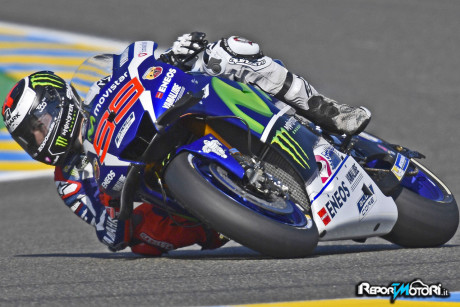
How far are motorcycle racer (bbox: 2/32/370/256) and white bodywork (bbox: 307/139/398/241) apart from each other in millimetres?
314

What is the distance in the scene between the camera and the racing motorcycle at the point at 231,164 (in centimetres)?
474

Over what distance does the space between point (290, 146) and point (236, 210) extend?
72cm

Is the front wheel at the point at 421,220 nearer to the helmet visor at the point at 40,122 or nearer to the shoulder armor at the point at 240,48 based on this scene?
the shoulder armor at the point at 240,48

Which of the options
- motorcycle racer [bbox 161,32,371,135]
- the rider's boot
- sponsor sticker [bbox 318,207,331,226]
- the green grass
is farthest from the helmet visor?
the green grass

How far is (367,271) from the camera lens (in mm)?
4492

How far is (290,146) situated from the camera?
204 inches

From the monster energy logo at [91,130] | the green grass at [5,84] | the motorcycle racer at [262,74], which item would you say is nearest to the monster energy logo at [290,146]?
the motorcycle racer at [262,74]

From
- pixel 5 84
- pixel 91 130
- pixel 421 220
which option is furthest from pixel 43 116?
pixel 5 84

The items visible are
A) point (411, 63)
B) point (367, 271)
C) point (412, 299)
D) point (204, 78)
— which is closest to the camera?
point (412, 299)

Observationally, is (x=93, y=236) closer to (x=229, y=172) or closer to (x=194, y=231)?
(x=194, y=231)

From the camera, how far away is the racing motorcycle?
4.74m

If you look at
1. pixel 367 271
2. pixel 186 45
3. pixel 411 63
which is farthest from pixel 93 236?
pixel 411 63

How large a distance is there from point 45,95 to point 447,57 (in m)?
9.60

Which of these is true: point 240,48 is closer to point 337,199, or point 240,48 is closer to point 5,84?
point 337,199
